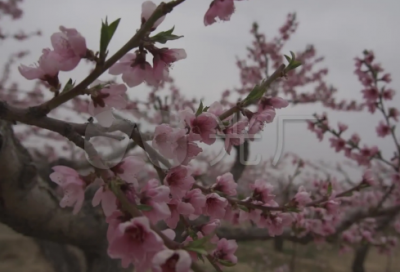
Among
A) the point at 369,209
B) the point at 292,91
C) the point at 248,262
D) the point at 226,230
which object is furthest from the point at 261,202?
the point at 248,262

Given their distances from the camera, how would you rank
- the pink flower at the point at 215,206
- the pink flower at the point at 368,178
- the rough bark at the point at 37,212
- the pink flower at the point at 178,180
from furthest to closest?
the pink flower at the point at 368,178, the rough bark at the point at 37,212, the pink flower at the point at 215,206, the pink flower at the point at 178,180

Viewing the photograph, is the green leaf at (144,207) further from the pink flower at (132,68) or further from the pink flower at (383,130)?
the pink flower at (383,130)

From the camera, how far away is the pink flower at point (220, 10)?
2.82 ft

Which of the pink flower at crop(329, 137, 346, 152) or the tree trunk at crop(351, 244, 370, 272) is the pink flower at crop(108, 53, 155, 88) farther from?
the tree trunk at crop(351, 244, 370, 272)

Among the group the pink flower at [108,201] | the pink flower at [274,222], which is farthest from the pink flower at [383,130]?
the pink flower at [108,201]

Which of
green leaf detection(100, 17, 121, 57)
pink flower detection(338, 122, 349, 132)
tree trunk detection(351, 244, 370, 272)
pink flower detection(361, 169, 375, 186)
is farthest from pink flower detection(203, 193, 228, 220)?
tree trunk detection(351, 244, 370, 272)

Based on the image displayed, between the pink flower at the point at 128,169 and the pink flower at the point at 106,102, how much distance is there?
15cm

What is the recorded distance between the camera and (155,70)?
90 cm

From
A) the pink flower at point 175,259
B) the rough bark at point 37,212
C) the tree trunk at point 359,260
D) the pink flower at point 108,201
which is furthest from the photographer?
the tree trunk at point 359,260

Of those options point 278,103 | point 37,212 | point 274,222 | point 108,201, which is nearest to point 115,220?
point 108,201

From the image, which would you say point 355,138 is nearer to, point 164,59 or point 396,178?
point 396,178

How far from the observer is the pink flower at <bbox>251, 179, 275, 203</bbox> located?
1.37 meters

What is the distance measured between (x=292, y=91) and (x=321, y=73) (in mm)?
1118

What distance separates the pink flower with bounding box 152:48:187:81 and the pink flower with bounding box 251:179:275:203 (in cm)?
67
